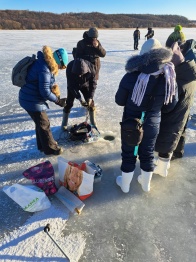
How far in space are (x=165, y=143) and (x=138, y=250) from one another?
3.98ft

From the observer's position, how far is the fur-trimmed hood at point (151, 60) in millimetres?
2076

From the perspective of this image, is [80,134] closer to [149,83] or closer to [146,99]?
[146,99]

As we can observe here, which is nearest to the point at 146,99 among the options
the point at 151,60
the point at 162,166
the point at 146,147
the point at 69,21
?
the point at 151,60

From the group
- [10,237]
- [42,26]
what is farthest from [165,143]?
[42,26]

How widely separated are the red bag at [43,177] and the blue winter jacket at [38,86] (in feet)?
2.70

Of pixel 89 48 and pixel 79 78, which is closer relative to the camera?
pixel 79 78

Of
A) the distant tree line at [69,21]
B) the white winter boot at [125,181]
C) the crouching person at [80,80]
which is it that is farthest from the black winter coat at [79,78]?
the distant tree line at [69,21]

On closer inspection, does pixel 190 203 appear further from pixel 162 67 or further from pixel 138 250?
pixel 162 67

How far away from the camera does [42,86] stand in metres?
2.86

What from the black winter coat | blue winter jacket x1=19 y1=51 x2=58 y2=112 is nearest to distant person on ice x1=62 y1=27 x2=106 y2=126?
the black winter coat

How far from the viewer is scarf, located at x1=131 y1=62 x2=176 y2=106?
2135 millimetres

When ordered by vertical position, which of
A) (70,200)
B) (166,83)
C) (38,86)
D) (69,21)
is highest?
(166,83)

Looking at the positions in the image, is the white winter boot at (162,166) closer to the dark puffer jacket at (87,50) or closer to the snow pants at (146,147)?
the snow pants at (146,147)

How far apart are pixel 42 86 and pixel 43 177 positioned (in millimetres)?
1069
